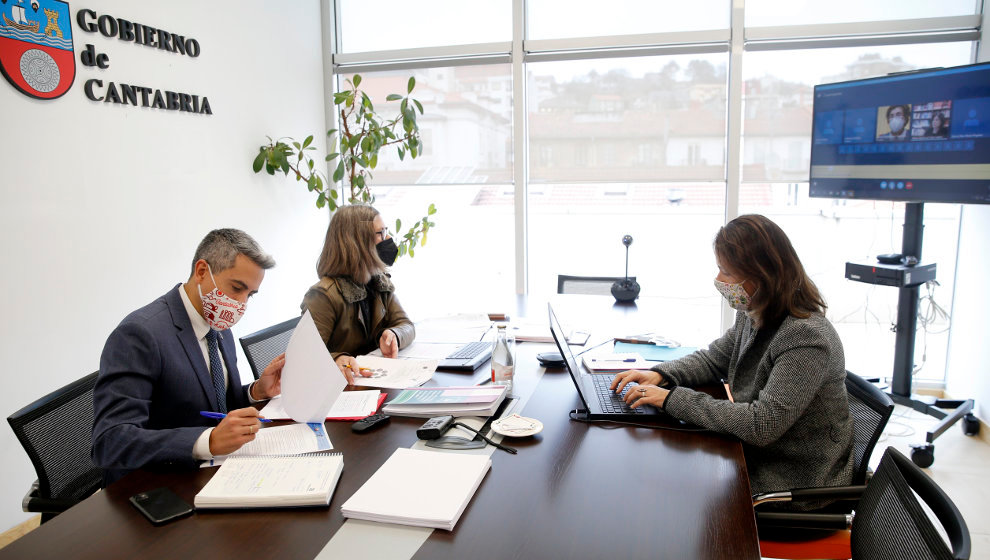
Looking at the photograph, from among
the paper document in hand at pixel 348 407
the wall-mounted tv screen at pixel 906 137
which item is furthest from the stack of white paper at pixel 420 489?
the wall-mounted tv screen at pixel 906 137

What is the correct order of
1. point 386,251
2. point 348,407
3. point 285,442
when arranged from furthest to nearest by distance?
point 386,251 < point 348,407 < point 285,442

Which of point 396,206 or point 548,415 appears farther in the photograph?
point 396,206

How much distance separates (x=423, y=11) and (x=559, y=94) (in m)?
1.21

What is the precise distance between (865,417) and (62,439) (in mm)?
2238

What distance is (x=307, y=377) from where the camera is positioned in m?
1.71

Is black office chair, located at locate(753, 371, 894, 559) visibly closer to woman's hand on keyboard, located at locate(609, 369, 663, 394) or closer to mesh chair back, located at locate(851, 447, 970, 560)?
mesh chair back, located at locate(851, 447, 970, 560)

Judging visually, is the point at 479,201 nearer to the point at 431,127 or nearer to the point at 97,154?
the point at 431,127

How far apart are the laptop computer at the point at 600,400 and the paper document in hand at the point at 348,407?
573mm

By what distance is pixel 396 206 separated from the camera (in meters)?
5.14

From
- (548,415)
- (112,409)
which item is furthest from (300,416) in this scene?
(548,415)

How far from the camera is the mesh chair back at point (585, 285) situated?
4.01m

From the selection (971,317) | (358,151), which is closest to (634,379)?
(971,317)

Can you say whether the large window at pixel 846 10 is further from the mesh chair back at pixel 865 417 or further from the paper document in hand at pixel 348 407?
the paper document in hand at pixel 348 407

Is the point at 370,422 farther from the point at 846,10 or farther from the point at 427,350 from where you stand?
the point at 846,10
